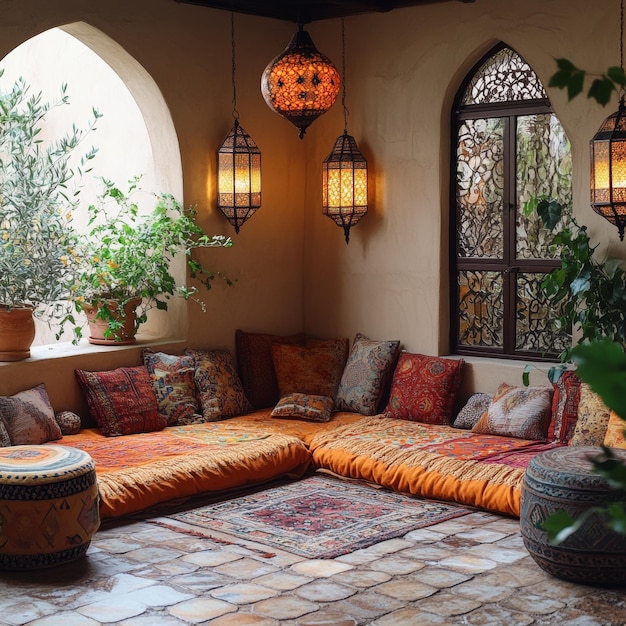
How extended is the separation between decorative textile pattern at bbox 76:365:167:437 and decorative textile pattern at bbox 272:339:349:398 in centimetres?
104

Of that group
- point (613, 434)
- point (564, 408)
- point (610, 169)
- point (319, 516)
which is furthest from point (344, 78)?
point (319, 516)

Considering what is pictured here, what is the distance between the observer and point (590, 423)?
542 centimetres

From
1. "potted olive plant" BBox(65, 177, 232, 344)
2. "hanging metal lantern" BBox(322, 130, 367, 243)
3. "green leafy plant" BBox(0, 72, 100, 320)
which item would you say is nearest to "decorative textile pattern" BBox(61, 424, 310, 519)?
"potted olive plant" BBox(65, 177, 232, 344)

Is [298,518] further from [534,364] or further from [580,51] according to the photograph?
[580,51]

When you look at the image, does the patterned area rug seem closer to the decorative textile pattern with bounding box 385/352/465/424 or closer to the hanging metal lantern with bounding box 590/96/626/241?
the decorative textile pattern with bounding box 385/352/465/424

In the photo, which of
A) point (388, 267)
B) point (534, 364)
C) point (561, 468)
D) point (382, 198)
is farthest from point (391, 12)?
point (561, 468)

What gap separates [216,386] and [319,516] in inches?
62.8

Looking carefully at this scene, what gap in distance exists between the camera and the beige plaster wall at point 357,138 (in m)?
5.84

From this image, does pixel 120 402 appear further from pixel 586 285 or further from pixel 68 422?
pixel 586 285

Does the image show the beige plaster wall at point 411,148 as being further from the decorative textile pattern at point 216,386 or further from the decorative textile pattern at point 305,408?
the decorative textile pattern at point 216,386

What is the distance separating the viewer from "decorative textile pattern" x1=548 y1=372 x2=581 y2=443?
18.5 feet

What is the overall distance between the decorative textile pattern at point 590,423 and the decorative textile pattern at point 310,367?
6.30 feet

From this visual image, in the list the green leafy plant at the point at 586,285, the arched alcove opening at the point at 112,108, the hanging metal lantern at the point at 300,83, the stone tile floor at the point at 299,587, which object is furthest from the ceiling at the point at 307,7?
the stone tile floor at the point at 299,587

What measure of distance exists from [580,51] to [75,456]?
3.65 m
